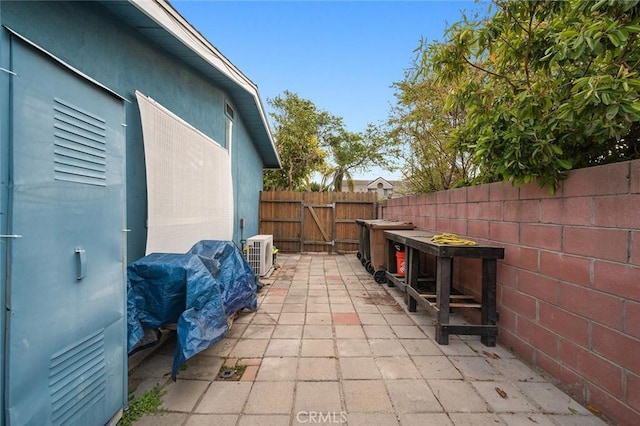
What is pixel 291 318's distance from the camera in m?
3.44

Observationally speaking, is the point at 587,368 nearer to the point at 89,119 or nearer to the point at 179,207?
the point at 89,119

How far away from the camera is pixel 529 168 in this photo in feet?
7.20

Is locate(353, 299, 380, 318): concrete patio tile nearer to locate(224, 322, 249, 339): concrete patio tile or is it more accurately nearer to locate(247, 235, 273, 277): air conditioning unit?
locate(224, 322, 249, 339): concrete patio tile

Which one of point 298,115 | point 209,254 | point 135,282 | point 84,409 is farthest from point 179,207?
point 298,115

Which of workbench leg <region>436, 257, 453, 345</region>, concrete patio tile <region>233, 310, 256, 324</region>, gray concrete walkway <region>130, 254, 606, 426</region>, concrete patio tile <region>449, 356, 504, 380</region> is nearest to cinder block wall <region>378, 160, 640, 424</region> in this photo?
gray concrete walkway <region>130, 254, 606, 426</region>

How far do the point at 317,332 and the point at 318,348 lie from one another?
0.37 metres

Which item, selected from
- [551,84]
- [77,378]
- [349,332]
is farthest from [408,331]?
[77,378]

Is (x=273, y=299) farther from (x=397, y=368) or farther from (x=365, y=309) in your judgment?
(x=397, y=368)

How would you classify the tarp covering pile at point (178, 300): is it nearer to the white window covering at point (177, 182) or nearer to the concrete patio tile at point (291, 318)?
the white window covering at point (177, 182)

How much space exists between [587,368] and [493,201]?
1.65 meters

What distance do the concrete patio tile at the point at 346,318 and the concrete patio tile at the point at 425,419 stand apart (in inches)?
60.0

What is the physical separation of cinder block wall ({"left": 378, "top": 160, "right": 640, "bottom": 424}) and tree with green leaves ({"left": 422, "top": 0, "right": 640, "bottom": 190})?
0.27 meters

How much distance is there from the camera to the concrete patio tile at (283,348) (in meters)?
2.58

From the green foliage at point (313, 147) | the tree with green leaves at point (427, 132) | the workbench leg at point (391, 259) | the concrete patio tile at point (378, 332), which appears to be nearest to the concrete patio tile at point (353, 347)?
the concrete patio tile at point (378, 332)
